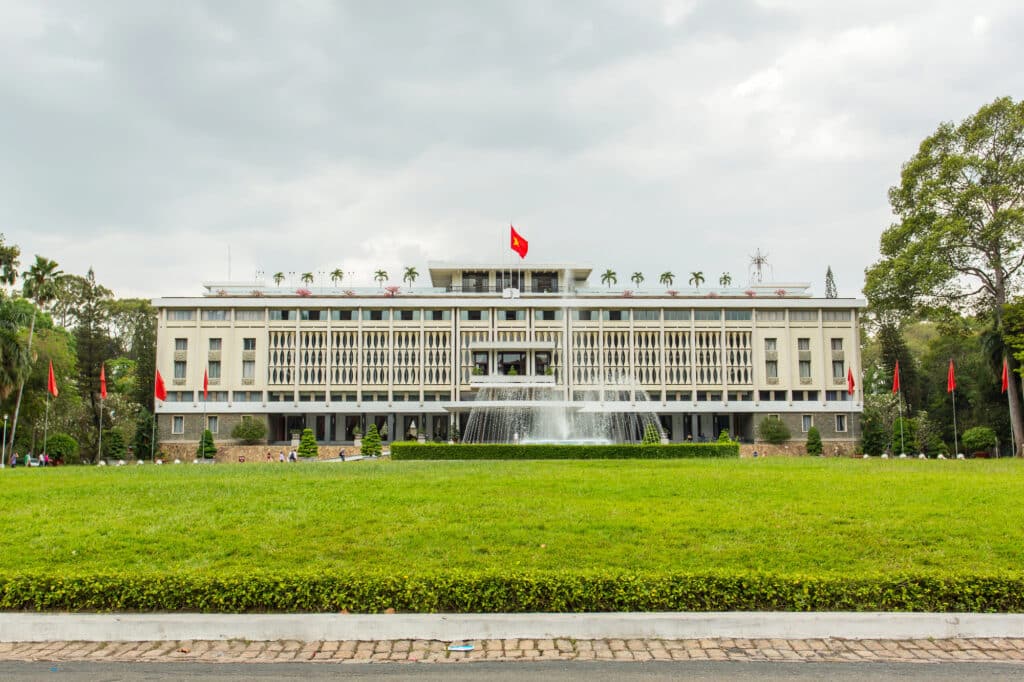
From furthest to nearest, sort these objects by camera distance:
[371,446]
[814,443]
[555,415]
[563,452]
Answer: [814,443], [555,415], [371,446], [563,452]

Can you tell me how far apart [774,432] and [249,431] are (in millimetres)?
37511

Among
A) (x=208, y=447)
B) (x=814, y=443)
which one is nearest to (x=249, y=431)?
(x=208, y=447)

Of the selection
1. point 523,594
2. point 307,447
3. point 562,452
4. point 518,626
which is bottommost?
point 518,626

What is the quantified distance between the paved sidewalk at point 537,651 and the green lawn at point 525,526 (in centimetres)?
105

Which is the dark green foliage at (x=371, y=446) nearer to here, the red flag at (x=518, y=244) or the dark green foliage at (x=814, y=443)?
the red flag at (x=518, y=244)

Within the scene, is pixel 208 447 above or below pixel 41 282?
below

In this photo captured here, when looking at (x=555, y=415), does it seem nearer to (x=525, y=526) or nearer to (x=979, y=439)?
(x=979, y=439)

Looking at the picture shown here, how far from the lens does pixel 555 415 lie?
155 feet

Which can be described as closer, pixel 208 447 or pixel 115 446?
pixel 115 446

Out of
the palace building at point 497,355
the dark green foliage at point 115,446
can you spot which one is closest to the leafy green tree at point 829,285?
the palace building at point 497,355

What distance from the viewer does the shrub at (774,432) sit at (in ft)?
196

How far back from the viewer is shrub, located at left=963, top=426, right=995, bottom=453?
47.5m

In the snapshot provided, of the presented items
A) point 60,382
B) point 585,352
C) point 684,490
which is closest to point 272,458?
point 60,382

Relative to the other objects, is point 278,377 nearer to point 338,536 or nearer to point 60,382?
point 60,382
